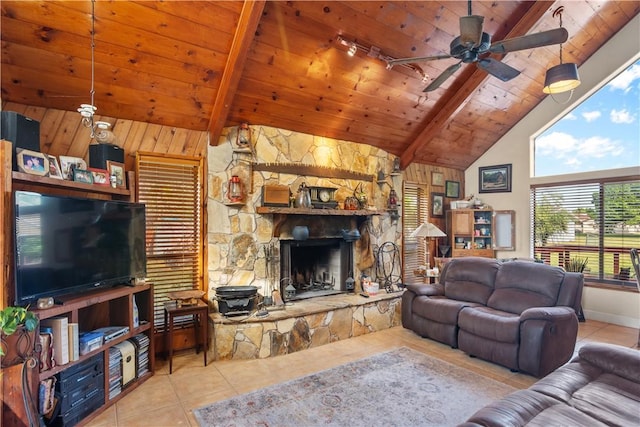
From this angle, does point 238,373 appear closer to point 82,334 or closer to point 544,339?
point 82,334

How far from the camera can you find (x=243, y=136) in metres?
3.91

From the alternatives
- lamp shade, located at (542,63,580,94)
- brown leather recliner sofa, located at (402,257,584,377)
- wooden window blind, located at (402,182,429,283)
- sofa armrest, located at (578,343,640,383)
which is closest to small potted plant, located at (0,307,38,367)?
sofa armrest, located at (578,343,640,383)

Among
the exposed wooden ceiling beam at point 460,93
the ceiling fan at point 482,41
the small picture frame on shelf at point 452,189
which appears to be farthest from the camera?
the small picture frame on shelf at point 452,189

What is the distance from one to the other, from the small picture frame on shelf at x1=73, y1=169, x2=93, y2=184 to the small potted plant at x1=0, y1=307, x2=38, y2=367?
43.2 inches

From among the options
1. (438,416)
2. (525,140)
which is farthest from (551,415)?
(525,140)

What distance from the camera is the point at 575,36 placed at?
451cm

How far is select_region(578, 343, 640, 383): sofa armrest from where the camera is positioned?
2.02m

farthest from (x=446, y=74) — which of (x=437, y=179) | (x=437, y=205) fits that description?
(x=437, y=205)

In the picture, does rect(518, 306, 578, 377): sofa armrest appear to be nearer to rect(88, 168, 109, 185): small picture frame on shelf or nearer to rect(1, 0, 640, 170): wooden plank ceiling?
rect(1, 0, 640, 170): wooden plank ceiling

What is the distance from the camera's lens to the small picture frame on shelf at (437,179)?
250 inches

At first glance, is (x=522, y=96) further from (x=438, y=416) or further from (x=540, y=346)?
(x=438, y=416)

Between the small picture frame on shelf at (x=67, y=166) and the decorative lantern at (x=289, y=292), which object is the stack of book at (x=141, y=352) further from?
Answer: the decorative lantern at (x=289, y=292)

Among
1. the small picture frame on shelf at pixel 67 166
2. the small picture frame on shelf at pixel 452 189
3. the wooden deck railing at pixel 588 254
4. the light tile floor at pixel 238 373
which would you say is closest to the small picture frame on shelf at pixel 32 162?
the small picture frame on shelf at pixel 67 166

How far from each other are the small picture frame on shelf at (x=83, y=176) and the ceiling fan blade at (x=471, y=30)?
10.2 feet
